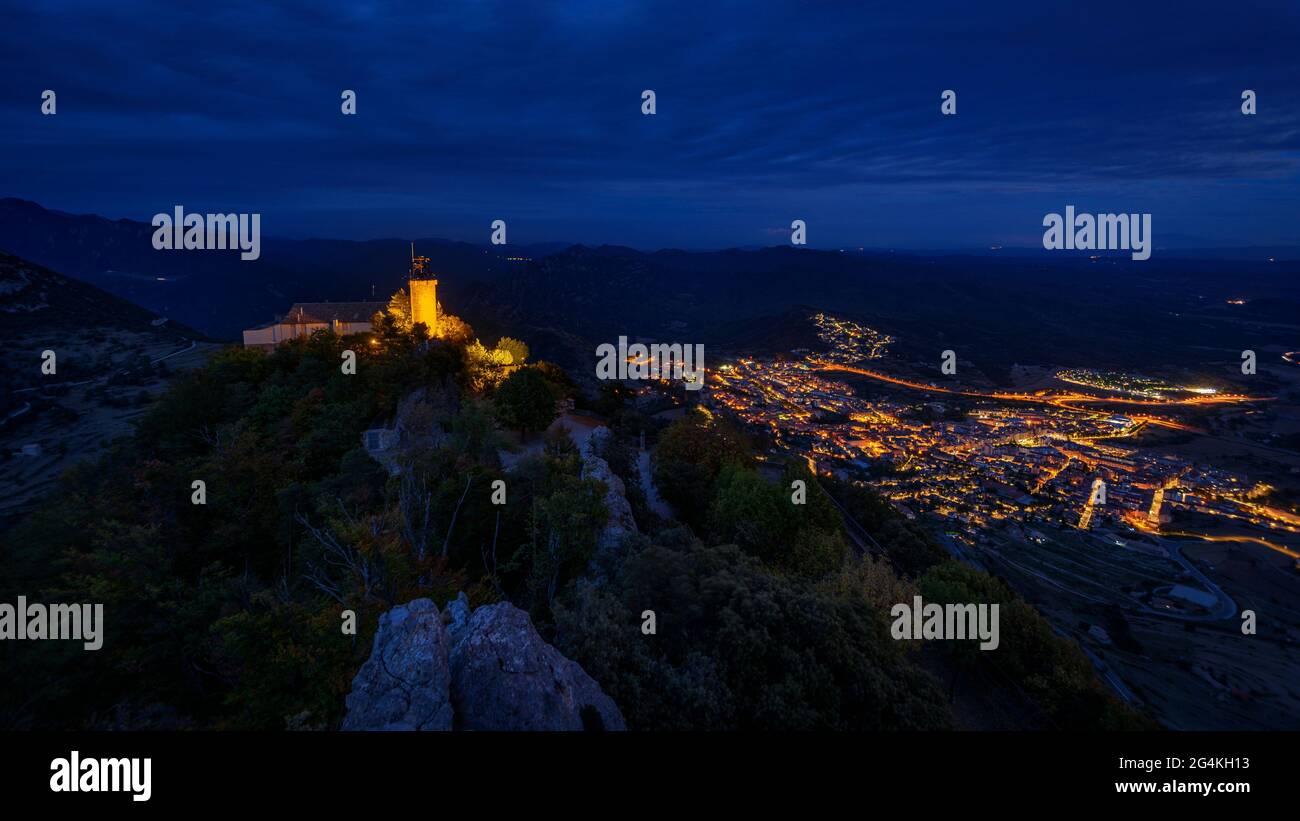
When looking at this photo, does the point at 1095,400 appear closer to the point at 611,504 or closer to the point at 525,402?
the point at 525,402

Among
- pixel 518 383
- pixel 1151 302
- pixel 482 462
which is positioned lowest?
pixel 482 462

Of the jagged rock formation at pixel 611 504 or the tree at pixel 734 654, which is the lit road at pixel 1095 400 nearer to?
the jagged rock formation at pixel 611 504

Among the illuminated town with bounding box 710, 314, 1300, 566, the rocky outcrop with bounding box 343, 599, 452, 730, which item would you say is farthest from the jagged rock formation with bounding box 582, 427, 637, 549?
the illuminated town with bounding box 710, 314, 1300, 566

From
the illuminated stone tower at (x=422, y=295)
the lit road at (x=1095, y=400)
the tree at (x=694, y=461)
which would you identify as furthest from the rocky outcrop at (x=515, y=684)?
the lit road at (x=1095, y=400)

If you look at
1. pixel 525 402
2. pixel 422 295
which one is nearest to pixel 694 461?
pixel 525 402
